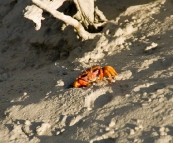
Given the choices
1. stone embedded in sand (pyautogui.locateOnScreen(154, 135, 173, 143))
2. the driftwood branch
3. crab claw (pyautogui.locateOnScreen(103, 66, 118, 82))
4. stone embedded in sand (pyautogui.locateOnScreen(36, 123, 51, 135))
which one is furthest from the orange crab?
stone embedded in sand (pyautogui.locateOnScreen(154, 135, 173, 143))

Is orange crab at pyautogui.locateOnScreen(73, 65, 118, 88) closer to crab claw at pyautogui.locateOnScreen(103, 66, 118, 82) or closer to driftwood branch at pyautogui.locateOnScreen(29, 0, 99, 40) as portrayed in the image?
crab claw at pyautogui.locateOnScreen(103, 66, 118, 82)

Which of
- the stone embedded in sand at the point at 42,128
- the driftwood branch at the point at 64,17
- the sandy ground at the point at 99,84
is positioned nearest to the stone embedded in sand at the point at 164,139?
the sandy ground at the point at 99,84

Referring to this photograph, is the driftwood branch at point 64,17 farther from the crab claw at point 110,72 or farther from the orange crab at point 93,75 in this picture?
the crab claw at point 110,72

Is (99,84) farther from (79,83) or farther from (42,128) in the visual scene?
(42,128)

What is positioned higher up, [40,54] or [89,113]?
[89,113]

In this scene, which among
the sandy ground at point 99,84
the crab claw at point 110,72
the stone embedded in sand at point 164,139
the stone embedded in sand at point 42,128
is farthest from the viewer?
the crab claw at point 110,72

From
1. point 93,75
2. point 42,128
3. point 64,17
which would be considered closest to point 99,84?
point 93,75

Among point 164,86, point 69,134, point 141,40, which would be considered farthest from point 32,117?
point 141,40

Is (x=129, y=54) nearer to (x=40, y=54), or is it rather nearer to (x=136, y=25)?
(x=136, y=25)
